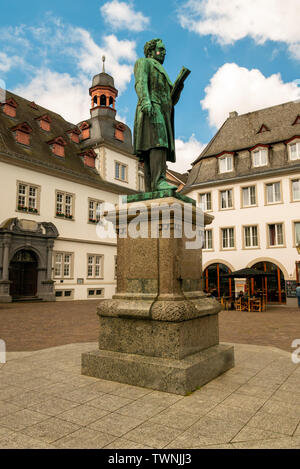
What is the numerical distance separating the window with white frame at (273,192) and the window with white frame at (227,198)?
275 cm

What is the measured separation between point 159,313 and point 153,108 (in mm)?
3047

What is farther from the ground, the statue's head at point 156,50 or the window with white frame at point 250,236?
the statue's head at point 156,50

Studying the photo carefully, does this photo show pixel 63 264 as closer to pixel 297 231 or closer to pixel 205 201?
pixel 205 201

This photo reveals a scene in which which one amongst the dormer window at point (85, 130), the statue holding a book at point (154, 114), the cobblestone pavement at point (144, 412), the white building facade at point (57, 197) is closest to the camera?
the cobblestone pavement at point (144, 412)

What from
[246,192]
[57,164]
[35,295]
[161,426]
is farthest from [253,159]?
[161,426]

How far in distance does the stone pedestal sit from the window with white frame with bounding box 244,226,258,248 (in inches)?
857

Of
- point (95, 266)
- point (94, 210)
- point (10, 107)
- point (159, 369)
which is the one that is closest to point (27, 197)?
point (94, 210)

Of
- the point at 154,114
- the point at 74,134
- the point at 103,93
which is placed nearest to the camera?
the point at 154,114

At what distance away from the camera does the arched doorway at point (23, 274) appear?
22422mm

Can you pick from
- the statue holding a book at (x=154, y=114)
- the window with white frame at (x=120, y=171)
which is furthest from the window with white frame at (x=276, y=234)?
the statue holding a book at (x=154, y=114)

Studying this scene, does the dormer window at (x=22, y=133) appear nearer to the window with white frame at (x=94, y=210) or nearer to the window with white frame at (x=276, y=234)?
the window with white frame at (x=94, y=210)

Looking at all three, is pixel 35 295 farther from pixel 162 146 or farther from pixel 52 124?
pixel 162 146

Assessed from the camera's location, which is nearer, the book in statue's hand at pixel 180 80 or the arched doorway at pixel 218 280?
the book in statue's hand at pixel 180 80

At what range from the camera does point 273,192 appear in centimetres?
2572
